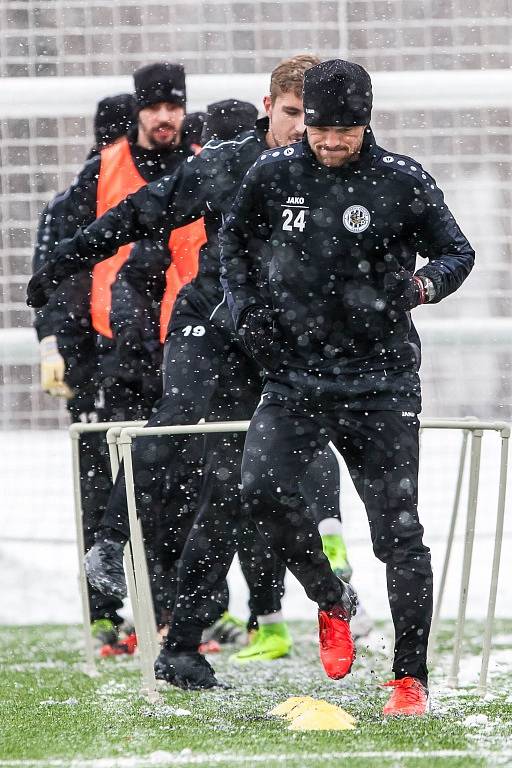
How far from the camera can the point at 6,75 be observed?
843 centimetres

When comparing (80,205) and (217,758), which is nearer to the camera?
(217,758)

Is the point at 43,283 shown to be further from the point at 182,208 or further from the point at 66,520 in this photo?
the point at 66,520

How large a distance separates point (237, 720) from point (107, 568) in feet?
3.34

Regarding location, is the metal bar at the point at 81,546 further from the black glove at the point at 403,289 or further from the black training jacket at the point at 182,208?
the black glove at the point at 403,289

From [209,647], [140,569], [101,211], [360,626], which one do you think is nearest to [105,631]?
[209,647]

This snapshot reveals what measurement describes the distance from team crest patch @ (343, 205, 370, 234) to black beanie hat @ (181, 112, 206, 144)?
2.11 meters

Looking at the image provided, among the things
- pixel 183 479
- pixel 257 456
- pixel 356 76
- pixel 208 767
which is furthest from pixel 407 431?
pixel 183 479

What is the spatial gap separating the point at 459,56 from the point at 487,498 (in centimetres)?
247

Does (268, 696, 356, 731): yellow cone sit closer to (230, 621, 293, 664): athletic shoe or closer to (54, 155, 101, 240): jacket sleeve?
(230, 621, 293, 664): athletic shoe

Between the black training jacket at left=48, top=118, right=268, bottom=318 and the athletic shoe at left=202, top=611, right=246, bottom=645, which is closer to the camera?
the black training jacket at left=48, top=118, right=268, bottom=318

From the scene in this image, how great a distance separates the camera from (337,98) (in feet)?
14.6

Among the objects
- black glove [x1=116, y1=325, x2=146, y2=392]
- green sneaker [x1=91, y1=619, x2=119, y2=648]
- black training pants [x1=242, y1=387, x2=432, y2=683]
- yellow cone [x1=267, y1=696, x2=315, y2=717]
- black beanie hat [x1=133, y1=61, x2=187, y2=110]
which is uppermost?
black beanie hat [x1=133, y1=61, x2=187, y2=110]

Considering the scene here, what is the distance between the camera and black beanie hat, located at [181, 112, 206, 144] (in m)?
6.55

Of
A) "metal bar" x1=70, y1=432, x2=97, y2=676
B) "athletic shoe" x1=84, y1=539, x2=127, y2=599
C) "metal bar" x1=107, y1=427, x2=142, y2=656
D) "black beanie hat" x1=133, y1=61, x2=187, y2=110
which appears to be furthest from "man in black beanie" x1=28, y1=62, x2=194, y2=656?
"metal bar" x1=107, y1=427, x2=142, y2=656
